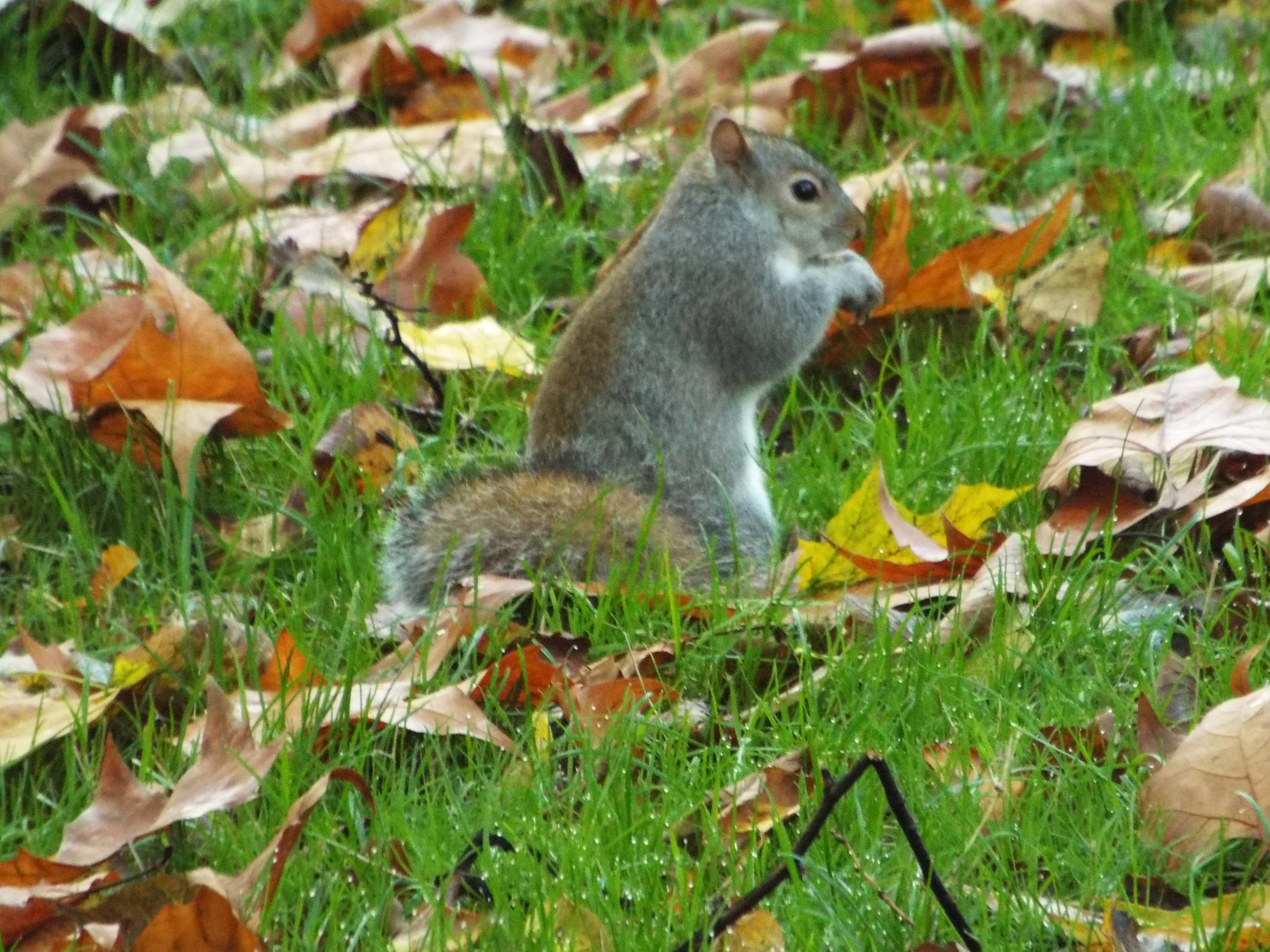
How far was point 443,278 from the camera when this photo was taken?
3275mm

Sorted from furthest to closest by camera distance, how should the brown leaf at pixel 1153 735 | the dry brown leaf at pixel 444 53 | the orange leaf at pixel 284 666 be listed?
the dry brown leaf at pixel 444 53, the orange leaf at pixel 284 666, the brown leaf at pixel 1153 735

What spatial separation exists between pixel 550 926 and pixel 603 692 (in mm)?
507

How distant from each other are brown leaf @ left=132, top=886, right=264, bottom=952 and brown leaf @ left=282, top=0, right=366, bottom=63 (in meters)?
3.23

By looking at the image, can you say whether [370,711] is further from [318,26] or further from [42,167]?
[318,26]

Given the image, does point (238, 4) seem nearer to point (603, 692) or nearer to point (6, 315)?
point (6, 315)

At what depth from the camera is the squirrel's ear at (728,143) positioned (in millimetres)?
2943

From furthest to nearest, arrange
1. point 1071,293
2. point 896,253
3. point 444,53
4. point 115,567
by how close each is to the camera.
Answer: point 444,53
point 896,253
point 1071,293
point 115,567

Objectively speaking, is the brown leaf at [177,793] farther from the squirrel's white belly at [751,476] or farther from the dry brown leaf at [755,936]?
the squirrel's white belly at [751,476]

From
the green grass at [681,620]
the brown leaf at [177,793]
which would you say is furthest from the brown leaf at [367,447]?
the brown leaf at [177,793]

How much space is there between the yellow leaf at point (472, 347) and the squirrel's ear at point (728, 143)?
47 cm

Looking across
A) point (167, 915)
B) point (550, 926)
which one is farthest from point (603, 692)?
point (167, 915)

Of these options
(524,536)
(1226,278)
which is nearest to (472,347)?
(524,536)

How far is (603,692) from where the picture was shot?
6.73 ft

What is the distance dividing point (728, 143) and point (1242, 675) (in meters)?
1.43
